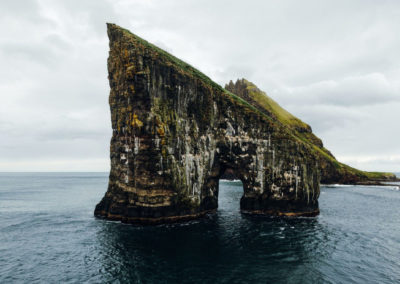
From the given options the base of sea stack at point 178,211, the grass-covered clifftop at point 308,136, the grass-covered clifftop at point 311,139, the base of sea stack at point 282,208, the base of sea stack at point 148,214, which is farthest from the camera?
the grass-covered clifftop at point 311,139

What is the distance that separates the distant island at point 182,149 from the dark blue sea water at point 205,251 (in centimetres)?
472

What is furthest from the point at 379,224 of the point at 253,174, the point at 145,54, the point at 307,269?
the point at 145,54

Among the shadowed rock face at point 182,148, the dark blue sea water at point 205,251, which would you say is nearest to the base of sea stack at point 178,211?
the shadowed rock face at point 182,148

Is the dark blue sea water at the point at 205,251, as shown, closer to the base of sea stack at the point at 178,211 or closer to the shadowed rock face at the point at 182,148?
the base of sea stack at the point at 178,211

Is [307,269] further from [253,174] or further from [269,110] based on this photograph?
[269,110]

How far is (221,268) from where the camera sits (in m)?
26.8

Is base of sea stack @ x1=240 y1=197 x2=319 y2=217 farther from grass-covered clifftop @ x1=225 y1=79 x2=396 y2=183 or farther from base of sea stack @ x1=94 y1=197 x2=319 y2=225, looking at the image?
grass-covered clifftop @ x1=225 y1=79 x2=396 y2=183

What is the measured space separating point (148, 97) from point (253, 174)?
2854 centimetres

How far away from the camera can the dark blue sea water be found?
25453 mm

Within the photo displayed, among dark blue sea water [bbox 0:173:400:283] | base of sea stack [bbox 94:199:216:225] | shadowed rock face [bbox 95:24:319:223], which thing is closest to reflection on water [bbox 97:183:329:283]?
dark blue sea water [bbox 0:173:400:283]

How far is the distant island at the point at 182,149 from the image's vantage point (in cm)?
4300

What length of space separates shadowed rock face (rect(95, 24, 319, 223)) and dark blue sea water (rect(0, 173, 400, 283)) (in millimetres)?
4484

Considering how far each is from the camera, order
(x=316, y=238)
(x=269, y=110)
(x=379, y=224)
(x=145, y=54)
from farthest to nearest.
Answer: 1. (x=269, y=110)
2. (x=379, y=224)
3. (x=145, y=54)
4. (x=316, y=238)

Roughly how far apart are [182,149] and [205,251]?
67.3 ft
